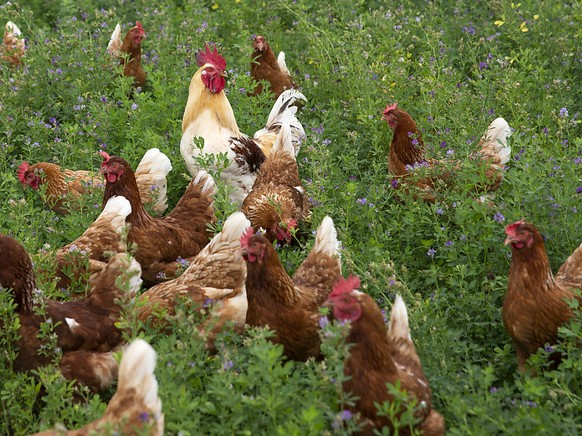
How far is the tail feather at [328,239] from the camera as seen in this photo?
5309 mm

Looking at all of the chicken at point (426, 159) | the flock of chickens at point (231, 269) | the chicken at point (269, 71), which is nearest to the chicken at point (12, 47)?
the flock of chickens at point (231, 269)

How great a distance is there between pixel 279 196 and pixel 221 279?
1.32m

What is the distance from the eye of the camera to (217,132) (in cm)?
704

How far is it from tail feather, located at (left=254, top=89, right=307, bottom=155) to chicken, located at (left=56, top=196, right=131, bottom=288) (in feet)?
6.30

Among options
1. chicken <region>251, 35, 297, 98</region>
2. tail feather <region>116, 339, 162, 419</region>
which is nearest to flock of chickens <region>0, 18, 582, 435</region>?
tail feather <region>116, 339, 162, 419</region>

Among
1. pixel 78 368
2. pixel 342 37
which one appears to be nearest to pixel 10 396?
pixel 78 368

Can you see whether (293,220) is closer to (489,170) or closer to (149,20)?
(489,170)

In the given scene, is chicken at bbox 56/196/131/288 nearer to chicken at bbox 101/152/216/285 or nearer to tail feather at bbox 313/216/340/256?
chicken at bbox 101/152/216/285

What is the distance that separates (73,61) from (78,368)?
163 inches

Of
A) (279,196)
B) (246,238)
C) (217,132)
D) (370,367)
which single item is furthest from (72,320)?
(217,132)

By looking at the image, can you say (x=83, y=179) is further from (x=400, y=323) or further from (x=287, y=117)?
(x=400, y=323)

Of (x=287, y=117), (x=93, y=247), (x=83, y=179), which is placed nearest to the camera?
(x=93, y=247)

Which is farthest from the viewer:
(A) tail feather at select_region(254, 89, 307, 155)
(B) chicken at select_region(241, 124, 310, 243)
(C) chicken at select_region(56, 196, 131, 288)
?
(A) tail feather at select_region(254, 89, 307, 155)

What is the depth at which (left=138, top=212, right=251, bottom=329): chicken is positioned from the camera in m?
5.33
